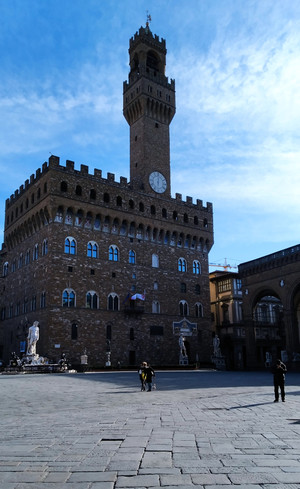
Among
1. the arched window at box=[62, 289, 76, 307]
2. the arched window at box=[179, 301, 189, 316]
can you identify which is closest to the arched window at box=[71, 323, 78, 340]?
the arched window at box=[62, 289, 76, 307]

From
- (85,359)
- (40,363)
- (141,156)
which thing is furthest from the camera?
(141,156)

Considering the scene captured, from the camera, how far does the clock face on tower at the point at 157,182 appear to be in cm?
4512

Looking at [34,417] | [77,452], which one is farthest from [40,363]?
[77,452]

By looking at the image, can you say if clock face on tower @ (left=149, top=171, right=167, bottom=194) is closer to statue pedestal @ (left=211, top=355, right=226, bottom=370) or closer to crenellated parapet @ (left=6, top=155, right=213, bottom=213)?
crenellated parapet @ (left=6, top=155, right=213, bottom=213)

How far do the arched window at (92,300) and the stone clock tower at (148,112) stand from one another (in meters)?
12.5

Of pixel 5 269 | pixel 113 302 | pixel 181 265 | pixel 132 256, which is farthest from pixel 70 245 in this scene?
pixel 181 265

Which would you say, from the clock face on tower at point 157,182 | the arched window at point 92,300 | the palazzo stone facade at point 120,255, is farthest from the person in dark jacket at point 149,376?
the clock face on tower at point 157,182

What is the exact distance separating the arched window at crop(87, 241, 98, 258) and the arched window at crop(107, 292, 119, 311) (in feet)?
13.3

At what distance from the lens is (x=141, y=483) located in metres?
4.79

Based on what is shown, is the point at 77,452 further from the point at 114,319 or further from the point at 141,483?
the point at 114,319

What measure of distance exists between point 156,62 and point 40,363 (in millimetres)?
36462

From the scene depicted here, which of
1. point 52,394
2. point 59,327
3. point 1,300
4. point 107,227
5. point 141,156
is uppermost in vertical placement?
point 141,156

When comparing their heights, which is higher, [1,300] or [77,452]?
[1,300]

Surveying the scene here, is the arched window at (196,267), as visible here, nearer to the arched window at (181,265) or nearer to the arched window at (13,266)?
the arched window at (181,265)
